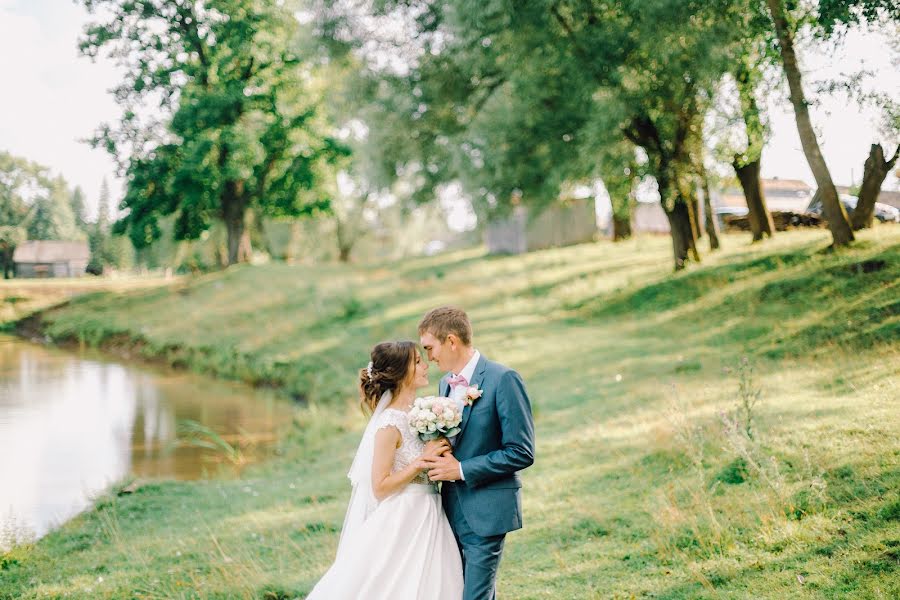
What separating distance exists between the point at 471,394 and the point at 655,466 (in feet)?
14.2

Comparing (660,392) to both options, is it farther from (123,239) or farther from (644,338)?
(123,239)

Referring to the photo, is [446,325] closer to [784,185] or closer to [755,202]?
[784,185]

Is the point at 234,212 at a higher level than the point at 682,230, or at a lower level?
higher

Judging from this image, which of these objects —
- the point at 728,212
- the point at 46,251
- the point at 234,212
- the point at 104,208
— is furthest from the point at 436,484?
the point at 234,212

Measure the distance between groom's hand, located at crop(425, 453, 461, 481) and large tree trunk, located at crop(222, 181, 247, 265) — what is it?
99.5ft

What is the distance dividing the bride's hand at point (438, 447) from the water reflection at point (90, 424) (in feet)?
20.7

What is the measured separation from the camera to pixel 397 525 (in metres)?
3.67

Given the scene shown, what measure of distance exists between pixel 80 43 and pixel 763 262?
26.2 metres

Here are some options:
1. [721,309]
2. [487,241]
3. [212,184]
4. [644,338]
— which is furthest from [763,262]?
[212,184]

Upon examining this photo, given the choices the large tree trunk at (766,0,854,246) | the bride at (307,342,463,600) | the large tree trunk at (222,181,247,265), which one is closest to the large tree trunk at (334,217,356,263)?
the large tree trunk at (222,181,247,265)

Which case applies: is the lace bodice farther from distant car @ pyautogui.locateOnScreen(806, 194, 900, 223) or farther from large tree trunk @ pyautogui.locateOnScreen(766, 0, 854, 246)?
distant car @ pyautogui.locateOnScreen(806, 194, 900, 223)

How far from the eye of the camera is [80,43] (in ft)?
92.3

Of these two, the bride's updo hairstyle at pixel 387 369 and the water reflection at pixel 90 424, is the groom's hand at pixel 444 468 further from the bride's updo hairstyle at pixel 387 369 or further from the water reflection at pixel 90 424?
the water reflection at pixel 90 424

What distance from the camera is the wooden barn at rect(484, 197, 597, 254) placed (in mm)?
31719
